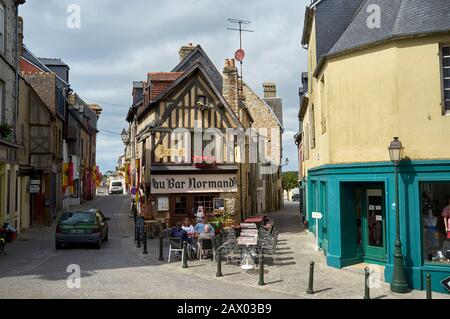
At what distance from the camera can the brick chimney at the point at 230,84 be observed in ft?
72.0

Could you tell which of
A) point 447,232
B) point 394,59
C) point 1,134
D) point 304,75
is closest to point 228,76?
point 304,75

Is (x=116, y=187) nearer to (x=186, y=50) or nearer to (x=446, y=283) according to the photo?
(x=186, y=50)

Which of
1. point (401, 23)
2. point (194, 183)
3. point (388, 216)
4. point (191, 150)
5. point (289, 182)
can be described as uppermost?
point (401, 23)

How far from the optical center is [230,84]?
870 inches

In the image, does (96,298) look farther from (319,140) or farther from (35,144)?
(35,144)

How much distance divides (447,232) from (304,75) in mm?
15479

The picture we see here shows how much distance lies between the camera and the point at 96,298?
28.5 ft

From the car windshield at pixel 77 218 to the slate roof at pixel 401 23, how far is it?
30.4 ft

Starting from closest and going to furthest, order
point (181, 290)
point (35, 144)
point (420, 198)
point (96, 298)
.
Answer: point (96, 298) < point (181, 290) < point (420, 198) < point (35, 144)

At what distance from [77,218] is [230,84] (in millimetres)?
10580

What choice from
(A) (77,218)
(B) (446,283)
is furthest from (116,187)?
(B) (446,283)

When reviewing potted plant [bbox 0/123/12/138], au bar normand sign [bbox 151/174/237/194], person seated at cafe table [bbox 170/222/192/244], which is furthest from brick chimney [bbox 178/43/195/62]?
person seated at cafe table [bbox 170/222/192/244]

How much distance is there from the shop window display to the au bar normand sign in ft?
35.4

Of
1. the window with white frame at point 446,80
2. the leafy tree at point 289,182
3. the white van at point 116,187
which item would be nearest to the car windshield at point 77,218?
the window with white frame at point 446,80
